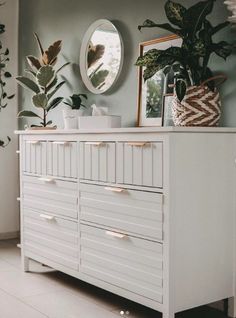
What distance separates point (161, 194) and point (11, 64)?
A: 9.14 feet

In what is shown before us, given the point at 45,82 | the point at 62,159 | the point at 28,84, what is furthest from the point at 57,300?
the point at 28,84

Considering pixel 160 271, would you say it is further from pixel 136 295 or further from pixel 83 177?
pixel 83 177

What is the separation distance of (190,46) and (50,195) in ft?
4.38

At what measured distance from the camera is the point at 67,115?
369 centimetres

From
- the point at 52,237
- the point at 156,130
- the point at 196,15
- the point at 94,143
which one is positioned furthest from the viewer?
the point at 52,237

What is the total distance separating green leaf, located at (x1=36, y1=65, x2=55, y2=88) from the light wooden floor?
1407 mm

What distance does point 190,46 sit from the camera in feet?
8.48

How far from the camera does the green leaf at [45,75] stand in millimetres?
3861

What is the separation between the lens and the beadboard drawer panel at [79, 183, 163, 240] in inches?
97.3

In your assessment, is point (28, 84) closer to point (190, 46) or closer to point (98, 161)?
point (98, 161)

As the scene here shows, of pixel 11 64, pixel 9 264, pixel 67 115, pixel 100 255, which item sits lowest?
pixel 9 264

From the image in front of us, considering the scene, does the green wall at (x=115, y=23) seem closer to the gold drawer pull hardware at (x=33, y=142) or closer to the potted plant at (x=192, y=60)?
the potted plant at (x=192, y=60)

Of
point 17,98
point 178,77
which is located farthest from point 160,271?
point 17,98

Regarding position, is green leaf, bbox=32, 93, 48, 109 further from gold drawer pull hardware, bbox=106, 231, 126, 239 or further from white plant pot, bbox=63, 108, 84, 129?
gold drawer pull hardware, bbox=106, 231, 126, 239
